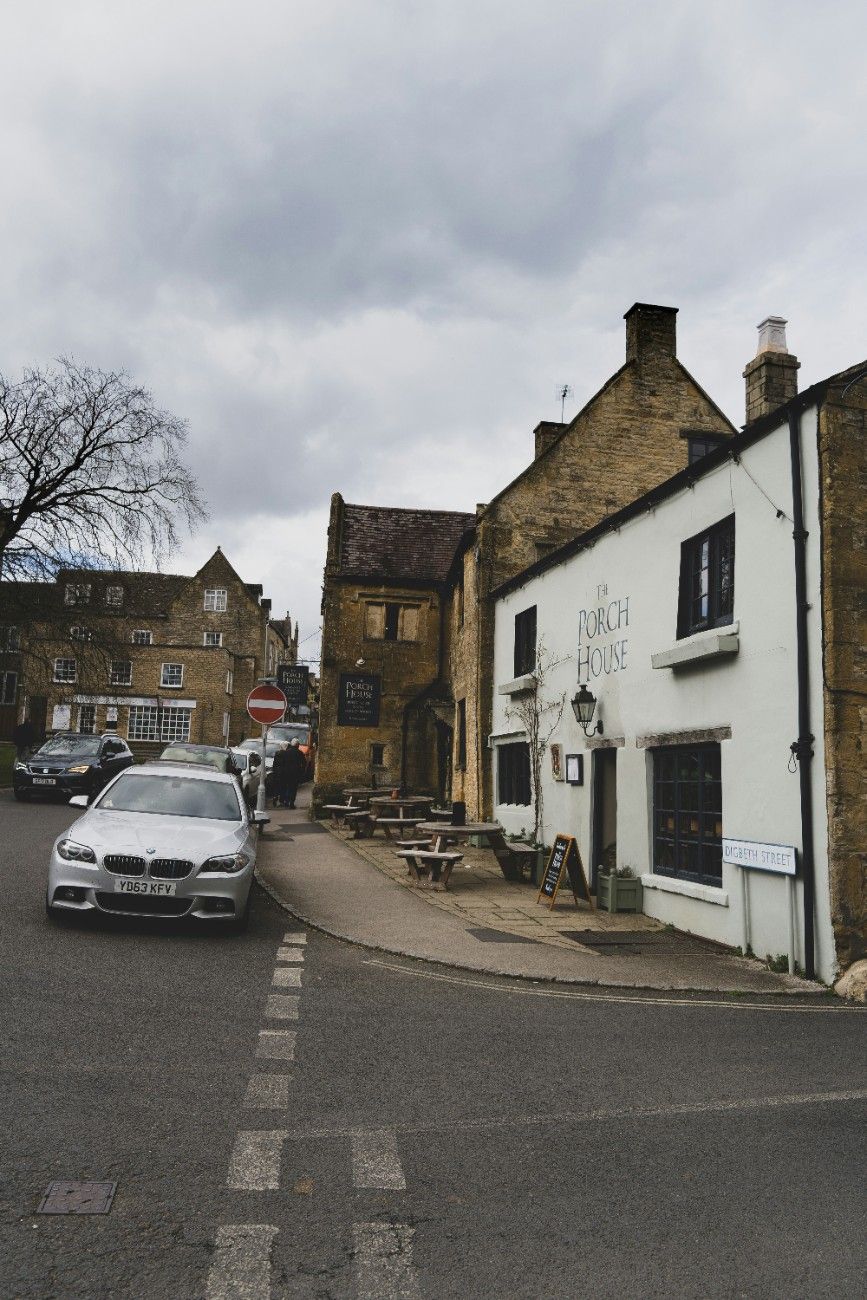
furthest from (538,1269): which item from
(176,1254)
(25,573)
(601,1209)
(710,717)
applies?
(25,573)

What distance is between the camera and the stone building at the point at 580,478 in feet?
68.0

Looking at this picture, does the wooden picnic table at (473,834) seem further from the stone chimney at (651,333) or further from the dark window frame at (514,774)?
the stone chimney at (651,333)

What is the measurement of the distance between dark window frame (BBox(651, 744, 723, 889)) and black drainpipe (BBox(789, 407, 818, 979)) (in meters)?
1.65

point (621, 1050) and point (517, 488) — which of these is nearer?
point (621, 1050)

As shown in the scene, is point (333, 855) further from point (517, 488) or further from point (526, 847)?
point (517, 488)

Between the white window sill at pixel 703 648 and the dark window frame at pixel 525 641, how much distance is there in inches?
233

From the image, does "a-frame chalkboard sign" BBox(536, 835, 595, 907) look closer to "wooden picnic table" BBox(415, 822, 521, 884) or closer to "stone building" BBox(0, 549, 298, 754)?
"wooden picnic table" BBox(415, 822, 521, 884)

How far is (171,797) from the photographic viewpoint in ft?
34.8

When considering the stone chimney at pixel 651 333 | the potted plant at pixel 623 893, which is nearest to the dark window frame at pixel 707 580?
the potted plant at pixel 623 893

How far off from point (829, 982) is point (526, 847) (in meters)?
6.86

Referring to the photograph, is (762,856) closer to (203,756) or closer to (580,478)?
(580,478)

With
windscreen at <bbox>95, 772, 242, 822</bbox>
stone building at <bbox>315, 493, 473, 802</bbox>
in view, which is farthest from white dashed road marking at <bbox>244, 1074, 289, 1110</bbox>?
stone building at <bbox>315, 493, 473, 802</bbox>

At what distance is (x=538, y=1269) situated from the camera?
11.1 ft

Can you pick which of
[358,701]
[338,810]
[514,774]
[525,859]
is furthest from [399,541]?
[525,859]
